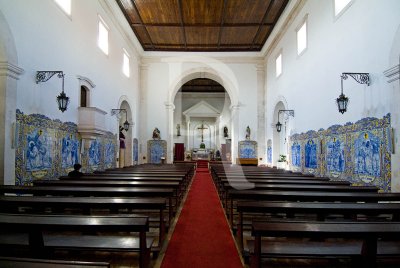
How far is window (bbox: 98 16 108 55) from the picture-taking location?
1040 centimetres

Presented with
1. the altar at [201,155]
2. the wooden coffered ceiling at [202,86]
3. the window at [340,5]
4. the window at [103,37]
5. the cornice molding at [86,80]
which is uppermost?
the wooden coffered ceiling at [202,86]

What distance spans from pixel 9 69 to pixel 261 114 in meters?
13.2

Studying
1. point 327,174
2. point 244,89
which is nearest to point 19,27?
point 327,174

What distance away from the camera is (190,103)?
80.7ft

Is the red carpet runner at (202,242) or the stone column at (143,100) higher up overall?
the stone column at (143,100)

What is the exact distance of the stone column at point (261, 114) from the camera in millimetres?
16047

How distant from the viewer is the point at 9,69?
17.2ft

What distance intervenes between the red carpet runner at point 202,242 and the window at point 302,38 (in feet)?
23.9

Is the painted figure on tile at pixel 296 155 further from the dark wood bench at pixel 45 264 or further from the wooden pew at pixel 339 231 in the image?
the dark wood bench at pixel 45 264

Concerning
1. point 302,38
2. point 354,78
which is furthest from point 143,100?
point 354,78

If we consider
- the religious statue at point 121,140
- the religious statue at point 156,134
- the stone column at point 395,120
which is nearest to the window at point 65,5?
the religious statue at point 121,140

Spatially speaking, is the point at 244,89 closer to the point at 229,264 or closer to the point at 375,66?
the point at 375,66

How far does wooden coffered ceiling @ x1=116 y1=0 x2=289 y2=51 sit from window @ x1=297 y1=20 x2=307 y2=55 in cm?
141

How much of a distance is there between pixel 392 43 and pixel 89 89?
8219mm
